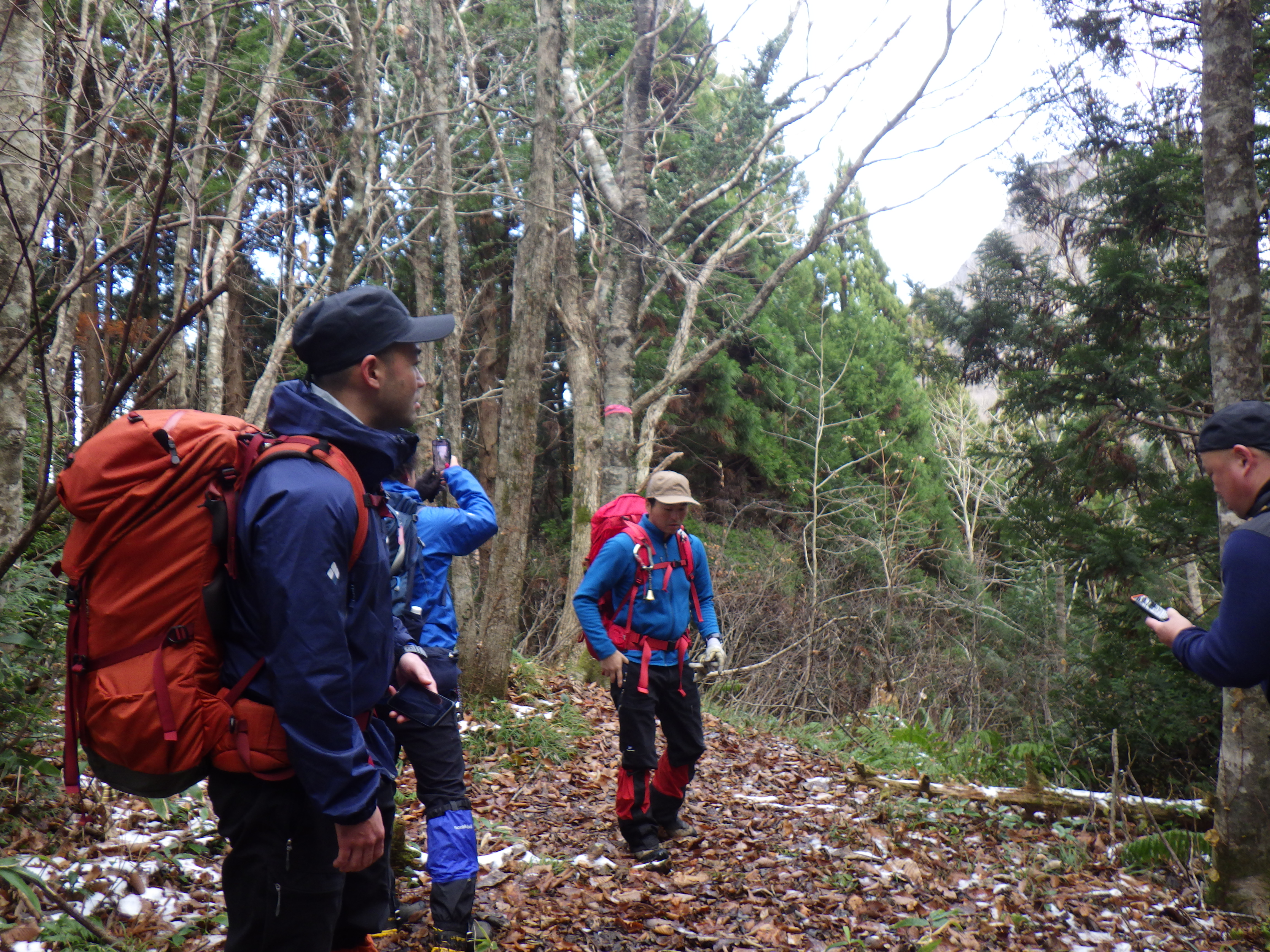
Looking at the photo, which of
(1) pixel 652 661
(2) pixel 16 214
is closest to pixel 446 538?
(1) pixel 652 661

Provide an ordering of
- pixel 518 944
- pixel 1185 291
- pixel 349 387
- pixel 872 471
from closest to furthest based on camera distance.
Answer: pixel 349 387
pixel 518 944
pixel 1185 291
pixel 872 471

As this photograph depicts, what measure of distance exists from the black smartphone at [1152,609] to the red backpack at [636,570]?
9.09 feet

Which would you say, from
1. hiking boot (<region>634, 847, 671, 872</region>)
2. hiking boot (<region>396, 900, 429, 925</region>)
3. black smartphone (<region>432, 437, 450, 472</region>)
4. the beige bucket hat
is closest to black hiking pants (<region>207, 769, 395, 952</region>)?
hiking boot (<region>396, 900, 429, 925</region>)

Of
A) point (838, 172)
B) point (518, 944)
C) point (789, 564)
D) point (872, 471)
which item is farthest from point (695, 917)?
point (838, 172)

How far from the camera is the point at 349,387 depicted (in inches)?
96.5

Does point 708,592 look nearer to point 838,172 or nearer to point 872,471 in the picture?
point 872,471

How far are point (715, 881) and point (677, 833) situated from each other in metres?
0.72

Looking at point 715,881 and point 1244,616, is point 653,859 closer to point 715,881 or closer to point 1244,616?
point 715,881

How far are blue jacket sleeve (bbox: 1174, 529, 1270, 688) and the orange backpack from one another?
3.11 metres

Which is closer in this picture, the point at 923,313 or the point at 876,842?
the point at 876,842

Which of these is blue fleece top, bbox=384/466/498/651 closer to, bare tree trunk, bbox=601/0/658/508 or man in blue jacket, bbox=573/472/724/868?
man in blue jacket, bbox=573/472/724/868

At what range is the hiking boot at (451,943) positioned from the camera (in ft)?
11.9

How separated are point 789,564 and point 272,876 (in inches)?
650

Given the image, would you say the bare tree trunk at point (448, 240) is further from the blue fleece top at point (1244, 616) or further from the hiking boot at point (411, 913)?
the blue fleece top at point (1244, 616)
